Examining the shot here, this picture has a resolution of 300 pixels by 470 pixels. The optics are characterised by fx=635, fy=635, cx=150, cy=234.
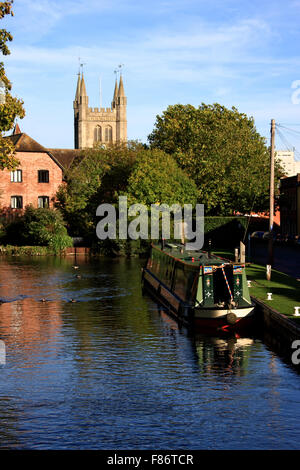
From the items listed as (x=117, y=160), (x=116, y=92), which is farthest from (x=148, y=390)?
(x=116, y=92)

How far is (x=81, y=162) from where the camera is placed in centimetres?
8256

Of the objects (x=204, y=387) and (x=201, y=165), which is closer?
(x=204, y=387)

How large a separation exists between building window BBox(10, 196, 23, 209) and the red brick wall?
378 mm

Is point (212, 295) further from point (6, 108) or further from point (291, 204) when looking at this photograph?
point (291, 204)

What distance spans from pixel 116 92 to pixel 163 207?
107 metres

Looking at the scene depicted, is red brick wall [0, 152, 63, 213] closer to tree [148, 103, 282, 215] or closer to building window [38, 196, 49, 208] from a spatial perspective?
building window [38, 196, 49, 208]

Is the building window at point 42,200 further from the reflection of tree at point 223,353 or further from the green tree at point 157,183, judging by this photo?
the reflection of tree at point 223,353

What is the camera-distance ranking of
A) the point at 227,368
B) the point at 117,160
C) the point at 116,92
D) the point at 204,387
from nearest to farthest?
the point at 204,387
the point at 227,368
the point at 117,160
the point at 116,92

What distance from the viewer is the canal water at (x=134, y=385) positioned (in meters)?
15.4

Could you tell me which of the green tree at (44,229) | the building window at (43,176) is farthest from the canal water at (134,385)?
the building window at (43,176)

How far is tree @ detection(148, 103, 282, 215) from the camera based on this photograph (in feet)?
240

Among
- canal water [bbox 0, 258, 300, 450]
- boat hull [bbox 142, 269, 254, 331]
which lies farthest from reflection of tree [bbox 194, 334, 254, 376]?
boat hull [bbox 142, 269, 254, 331]
